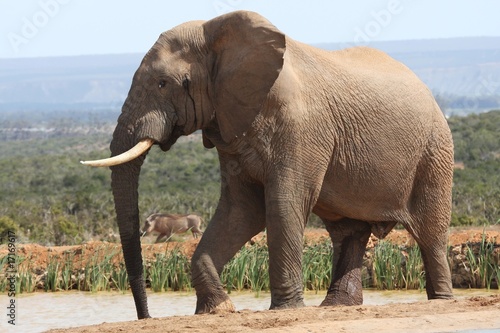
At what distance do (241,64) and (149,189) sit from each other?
31.4 meters

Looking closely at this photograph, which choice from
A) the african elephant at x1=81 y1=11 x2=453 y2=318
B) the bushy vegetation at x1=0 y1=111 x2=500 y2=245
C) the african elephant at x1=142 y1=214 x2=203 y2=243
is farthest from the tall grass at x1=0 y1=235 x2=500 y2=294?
the african elephant at x1=142 y1=214 x2=203 y2=243

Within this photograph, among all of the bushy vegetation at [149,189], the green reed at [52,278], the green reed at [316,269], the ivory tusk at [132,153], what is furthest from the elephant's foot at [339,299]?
the bushy vegetation at [149,189]

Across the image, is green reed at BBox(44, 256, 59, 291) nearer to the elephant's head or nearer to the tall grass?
the tall grass

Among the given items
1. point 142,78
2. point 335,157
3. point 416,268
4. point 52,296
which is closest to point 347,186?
point 335,157

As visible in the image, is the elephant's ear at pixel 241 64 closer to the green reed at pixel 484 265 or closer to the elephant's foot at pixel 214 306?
the elephant's foot at pixel 214 306

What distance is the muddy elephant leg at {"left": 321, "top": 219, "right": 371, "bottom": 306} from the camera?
9.79 m

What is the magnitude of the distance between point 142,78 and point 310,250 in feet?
18.1

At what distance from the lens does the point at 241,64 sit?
8.53 m

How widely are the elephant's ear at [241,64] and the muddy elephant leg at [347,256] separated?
5.71 feet

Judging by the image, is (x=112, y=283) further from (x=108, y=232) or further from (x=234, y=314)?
(x=108, y=232)

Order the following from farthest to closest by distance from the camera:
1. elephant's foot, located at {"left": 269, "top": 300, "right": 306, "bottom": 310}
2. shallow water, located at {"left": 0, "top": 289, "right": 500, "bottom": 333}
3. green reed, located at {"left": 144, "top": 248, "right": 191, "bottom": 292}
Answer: green reed, located at {"left": 144, "top": 248, "right": 191, "bottom": 292}
shallow water, located at {"left": 0, "top": 289, "right": 500, "bottom": 333}
elephant's foot, located at {"left": 269, "top": 300, "right": 306, "bottom": 310}

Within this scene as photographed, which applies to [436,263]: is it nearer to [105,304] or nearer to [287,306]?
[287,306]

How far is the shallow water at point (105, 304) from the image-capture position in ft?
36.6

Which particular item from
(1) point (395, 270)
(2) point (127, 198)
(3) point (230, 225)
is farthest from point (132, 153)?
(1) point (395, 270)
